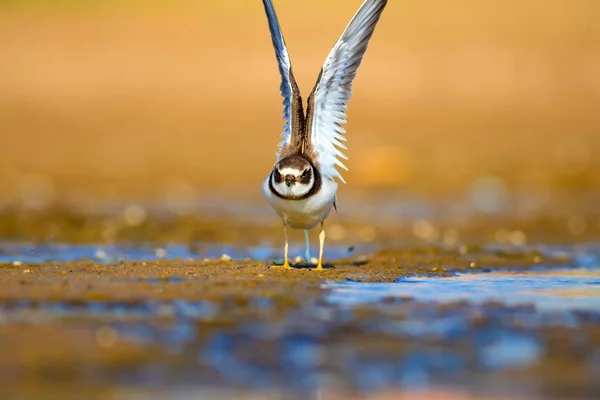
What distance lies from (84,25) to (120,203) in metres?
16.4

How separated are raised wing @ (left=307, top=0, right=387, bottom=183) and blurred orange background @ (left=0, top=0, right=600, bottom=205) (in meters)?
8.23

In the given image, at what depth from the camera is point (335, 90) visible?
11.0m

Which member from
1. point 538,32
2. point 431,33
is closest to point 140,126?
point 431,33

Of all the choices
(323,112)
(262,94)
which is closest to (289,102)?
(323,112)

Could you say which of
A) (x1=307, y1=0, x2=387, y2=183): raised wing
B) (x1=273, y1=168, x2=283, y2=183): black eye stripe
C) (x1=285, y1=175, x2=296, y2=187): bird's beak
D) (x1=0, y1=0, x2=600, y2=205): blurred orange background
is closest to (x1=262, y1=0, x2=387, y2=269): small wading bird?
(x1=307, y1=0, x2=387, y2=183): raised wing

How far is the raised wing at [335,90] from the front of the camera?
1094 cm

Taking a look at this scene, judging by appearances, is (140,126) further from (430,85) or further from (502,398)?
(502,398)

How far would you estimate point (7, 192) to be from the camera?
18125mm

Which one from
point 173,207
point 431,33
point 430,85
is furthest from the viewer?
point 431,33

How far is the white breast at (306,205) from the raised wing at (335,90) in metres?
0.41

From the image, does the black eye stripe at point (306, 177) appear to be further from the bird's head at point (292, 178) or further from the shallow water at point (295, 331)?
the shallow water at point (295, 331)

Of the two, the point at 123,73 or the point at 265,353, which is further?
the point at 123,73

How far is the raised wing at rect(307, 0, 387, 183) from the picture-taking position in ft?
35.9

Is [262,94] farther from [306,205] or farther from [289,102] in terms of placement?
[306,205]
